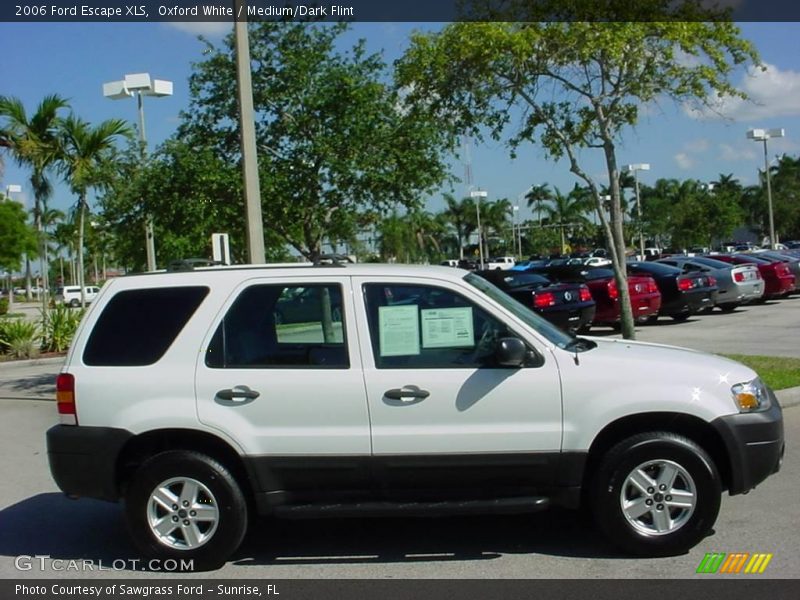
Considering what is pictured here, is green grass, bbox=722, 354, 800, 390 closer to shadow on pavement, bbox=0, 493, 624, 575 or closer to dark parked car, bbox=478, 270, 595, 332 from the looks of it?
dark parked car, bbox=478, 270, 595, 332

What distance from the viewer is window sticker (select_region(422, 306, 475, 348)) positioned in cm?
559

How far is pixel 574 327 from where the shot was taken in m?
18.3

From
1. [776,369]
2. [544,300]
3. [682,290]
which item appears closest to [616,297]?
[682,290]

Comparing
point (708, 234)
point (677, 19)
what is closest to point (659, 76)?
point (677, 19)

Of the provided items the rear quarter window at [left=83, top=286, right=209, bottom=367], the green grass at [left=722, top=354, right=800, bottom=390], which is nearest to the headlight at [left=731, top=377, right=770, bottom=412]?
the rear quarter window at [left=83, top=286, right=209, bottom=367]

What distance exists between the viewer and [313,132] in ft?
43.0

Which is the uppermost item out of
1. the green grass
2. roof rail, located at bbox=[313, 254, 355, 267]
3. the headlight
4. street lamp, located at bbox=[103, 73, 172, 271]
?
street lamp, located at bbox=[103, 73, 172, 271]

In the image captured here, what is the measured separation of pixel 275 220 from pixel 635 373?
8680 millimetres

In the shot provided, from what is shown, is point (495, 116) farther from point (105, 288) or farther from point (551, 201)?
point (551, 201)

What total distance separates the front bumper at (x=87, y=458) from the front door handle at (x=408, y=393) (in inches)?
65.9

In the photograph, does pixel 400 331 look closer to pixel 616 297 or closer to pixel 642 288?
pixel 616 297

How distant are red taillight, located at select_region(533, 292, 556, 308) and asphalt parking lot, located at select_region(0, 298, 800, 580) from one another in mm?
10017

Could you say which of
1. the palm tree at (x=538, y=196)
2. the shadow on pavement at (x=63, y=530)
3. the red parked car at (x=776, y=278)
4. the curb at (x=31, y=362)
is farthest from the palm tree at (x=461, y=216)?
the shadow on pavement at (x=63, y=530)

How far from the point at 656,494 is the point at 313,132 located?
8.94m
